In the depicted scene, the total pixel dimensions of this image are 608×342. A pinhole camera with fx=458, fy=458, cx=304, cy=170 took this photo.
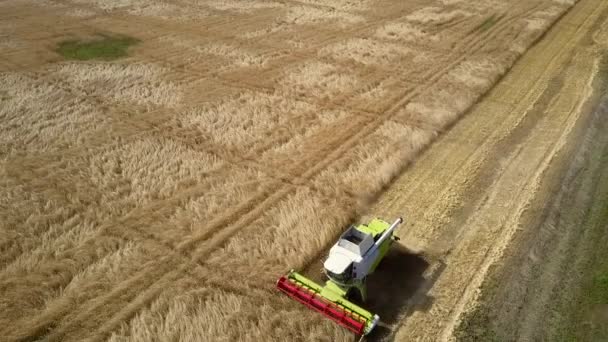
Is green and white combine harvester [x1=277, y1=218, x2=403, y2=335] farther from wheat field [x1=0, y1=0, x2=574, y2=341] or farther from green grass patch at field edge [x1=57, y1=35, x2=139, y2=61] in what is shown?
green grass patch at field edge [x1=57, y1=35, x2=139, y2=61]

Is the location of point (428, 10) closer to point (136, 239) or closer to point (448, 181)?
point (448, 181)

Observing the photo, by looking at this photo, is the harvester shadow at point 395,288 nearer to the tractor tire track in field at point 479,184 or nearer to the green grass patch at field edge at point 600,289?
the tractor tire track in field at point 479,184

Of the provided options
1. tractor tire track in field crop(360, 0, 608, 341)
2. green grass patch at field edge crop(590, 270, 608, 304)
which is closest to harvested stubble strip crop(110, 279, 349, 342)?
tractor tire track in field crop(360, 0, 608, 341)

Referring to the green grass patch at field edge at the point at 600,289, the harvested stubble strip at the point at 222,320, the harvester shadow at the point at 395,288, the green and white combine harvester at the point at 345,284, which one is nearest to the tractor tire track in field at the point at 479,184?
the harvester shadow at the point at 395,288

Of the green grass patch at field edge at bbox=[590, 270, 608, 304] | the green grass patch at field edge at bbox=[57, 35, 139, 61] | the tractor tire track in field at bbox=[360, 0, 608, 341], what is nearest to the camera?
the green grass patch at field edge at bbox=[590, 270, 608, 304]

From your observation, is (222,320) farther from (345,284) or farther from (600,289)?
(600,289)

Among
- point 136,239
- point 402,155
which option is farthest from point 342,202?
point 136,239

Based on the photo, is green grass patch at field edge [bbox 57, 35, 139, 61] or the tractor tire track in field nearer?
the tractor tire track in field

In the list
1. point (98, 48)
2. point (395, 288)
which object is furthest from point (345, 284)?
point (98, 48)
